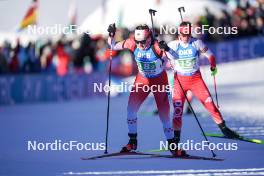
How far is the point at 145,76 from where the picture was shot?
23.2ft

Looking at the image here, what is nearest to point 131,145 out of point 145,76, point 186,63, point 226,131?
point 145,76

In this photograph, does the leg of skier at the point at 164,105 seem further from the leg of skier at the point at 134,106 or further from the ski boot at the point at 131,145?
the ski boot at the point at 131,145

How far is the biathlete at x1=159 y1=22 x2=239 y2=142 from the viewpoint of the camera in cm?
733

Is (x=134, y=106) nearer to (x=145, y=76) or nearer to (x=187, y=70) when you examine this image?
(x=145, y=76)

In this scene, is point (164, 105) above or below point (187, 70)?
below

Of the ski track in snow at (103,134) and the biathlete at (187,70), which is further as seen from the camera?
the biathlete at (187,70)

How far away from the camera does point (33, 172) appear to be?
20.1ft

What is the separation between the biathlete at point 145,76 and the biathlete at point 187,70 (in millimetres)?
189

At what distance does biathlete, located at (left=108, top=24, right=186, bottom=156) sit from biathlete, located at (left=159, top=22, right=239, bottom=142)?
19 centimetres

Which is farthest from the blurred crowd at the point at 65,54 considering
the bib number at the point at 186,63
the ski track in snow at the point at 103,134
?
the bib number at the point at 186,63

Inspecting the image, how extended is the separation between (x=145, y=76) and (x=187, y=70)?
0.91 meters

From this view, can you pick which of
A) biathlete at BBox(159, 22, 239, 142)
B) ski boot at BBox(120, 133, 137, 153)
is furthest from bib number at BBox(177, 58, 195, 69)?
ski boot at BBox(120, 133, 137, 153)

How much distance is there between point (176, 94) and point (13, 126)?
11.3 feet

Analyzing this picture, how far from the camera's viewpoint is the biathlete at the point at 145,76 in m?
6.84
